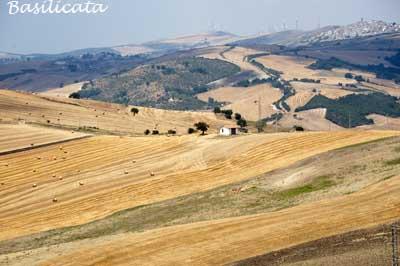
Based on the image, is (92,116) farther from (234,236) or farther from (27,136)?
(234,236)

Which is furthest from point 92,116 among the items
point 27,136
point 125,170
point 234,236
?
point 234,236

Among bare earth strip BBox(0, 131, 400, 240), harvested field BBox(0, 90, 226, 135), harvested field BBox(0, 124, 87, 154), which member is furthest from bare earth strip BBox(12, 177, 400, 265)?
harvested field BBox(0, 90, 226, 135)

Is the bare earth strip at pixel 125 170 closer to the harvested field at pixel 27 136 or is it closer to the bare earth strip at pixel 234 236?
the harvested field at pixel 27 136

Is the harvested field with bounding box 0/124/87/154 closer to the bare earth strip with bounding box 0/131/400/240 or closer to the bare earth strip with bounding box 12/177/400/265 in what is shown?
the bare earth strip with bounding box 0/131/400/240

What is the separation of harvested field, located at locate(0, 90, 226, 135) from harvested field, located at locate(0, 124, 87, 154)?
14582 mm

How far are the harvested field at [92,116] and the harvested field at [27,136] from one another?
574 inches

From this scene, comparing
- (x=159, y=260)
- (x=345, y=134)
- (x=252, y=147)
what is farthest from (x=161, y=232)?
(x=345, y=134)

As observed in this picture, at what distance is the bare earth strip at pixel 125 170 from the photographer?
257ft

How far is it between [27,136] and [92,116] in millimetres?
51368

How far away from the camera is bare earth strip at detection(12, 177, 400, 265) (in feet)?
168

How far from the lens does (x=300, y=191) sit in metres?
70.9

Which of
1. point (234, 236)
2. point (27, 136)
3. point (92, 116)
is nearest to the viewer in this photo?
point (234, 236)

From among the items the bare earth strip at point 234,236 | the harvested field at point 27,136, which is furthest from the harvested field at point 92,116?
the bare earth strip at point 234,236

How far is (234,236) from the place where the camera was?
5516 centimetres
